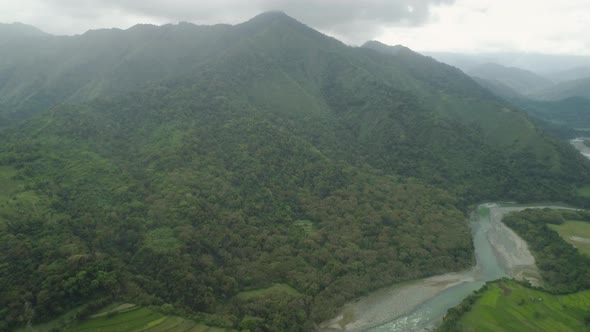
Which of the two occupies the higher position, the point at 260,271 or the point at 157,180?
the point at 157,180

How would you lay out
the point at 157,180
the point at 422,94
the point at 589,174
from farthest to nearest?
1. the point at 422,94
2. the point at 589,174
3. the point at 157,180

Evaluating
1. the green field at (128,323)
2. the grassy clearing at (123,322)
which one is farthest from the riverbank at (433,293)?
the grassy clearing at (123,322)

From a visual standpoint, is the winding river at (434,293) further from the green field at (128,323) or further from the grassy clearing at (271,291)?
the green field at (128,323)

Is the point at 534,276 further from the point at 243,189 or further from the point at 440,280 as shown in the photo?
the point at 243,189

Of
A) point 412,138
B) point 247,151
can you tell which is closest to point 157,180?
point 247,151

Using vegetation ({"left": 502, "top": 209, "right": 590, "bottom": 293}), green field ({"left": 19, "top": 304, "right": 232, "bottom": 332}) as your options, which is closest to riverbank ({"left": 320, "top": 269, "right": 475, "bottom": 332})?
vegetation ({"left": 502, "top": 209, "right": 590, "bottom": 293})

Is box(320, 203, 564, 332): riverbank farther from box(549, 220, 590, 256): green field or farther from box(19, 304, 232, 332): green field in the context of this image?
box(19, 304, 232, 332): green field
